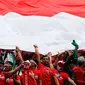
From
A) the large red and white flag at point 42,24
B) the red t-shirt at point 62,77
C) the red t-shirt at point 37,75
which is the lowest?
the red t-shirt at point 62,77

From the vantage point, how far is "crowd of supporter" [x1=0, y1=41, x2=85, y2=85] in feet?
35.8

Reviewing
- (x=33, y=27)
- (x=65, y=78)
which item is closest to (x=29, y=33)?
(x=33, y=27)

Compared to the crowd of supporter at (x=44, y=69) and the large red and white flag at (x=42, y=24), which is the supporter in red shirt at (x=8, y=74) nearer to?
the crowd of supporter at (x=44, y=69)

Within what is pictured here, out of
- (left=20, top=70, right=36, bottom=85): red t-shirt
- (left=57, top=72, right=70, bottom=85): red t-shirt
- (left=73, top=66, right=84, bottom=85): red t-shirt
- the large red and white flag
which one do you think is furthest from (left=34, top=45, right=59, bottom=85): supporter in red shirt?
the large red and white flag

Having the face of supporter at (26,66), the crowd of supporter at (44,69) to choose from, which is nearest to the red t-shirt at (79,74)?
the crowd of supporter at (44,69)

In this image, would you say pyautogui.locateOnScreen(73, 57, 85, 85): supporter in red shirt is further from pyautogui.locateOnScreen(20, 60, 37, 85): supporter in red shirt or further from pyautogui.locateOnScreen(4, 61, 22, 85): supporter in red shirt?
pyautogui.locateOnScreen(4, 61, 22, 85): supporter in red shirt

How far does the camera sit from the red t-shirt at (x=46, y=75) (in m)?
11.3

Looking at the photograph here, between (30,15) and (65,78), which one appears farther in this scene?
(30,15)

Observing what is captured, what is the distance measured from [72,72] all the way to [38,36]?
1442 mm

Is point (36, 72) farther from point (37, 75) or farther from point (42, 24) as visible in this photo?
point (42, 24)

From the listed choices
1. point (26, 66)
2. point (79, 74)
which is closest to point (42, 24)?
point (79, 74)

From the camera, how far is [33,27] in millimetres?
13359

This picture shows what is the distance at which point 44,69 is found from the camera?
37.2 ft

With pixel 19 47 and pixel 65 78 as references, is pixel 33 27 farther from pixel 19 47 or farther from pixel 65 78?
pixel 65 78
